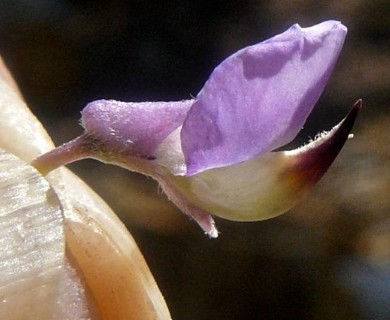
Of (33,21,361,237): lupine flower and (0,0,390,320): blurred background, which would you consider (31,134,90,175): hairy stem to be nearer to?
(33,21,361,237): lupine flower

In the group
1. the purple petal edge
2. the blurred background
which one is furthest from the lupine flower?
the blurred background

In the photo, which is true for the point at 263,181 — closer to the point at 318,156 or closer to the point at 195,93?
the point at 318,156

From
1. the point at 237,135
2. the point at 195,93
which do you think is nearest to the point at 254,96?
the point at 237,135

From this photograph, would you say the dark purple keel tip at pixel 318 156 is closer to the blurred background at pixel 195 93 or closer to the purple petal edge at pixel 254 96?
the purple petal edge at pixel 254 96

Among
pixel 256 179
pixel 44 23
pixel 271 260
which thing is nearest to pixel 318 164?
pixel 256 179

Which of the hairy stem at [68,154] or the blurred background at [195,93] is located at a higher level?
the hairy stem at [68,154]

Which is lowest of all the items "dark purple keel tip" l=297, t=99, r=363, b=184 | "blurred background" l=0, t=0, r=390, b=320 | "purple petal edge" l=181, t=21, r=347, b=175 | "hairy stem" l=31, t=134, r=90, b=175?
"blurred background" l=0, t=0, r=390, b=320

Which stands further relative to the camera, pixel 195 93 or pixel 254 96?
pixel 195 93

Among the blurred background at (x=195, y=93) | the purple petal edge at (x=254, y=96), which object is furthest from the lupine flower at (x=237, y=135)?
the blurred background at (x=195, y=93)
